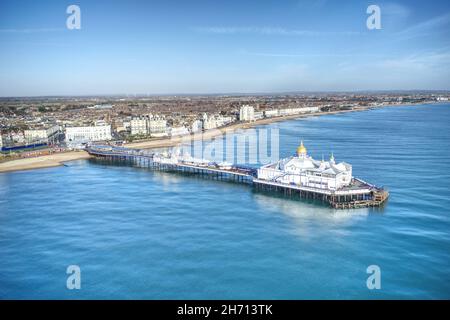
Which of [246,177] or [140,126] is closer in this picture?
[246,177]

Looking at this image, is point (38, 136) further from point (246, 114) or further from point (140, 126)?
point (246, 114)

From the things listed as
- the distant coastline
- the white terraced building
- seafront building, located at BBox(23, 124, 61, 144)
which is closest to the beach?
the distant coastline

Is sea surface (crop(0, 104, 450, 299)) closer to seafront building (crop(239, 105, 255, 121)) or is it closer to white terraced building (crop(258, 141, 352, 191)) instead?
white terraced building (crop(258, 141, 352, 191))

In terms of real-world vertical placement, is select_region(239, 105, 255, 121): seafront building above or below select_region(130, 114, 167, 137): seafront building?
above

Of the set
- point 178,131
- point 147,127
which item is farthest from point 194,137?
point 147,127

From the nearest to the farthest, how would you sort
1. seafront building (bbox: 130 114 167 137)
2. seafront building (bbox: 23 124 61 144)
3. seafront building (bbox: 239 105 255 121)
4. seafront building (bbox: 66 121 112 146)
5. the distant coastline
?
1. the distant coastline
2. seafront building (bbox: 23 124 61 144)
3. seafront building (bbox: 66 121 112 146)
4. seafront building (bbox: 130 114 167 137)
5. seafront building (bbox: 239 105 255 121)

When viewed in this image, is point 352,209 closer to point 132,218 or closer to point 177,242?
point 177,242

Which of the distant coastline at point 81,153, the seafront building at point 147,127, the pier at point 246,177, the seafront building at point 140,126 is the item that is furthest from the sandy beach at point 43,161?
the seafront building at point 147,127
